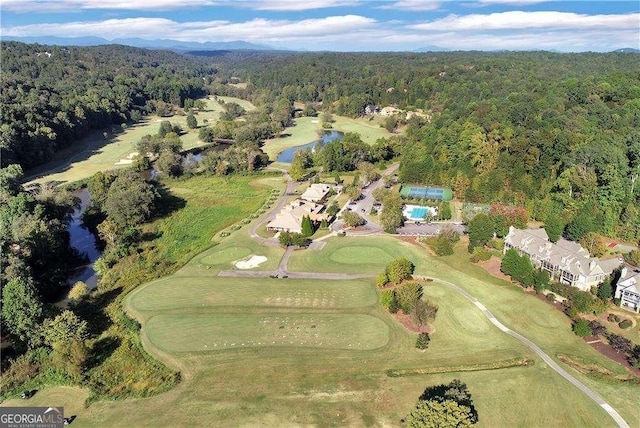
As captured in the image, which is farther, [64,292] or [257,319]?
[64,292]

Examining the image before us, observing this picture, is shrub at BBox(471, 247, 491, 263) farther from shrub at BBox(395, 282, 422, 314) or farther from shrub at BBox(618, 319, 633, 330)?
shrub at BBox(618, 319, 633, 330)

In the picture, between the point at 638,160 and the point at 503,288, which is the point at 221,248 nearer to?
the point at 503,288

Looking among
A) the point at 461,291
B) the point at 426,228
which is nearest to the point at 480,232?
the point at 426,228

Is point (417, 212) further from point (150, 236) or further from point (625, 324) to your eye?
point (150, 236)

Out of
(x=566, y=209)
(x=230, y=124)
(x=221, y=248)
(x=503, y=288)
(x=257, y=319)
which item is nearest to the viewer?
(x=257, y=319)

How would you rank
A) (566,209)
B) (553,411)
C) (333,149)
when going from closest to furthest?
(553,411) → (566,209) → (333,149)

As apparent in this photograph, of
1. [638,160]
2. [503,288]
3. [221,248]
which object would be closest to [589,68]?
[638,160]
